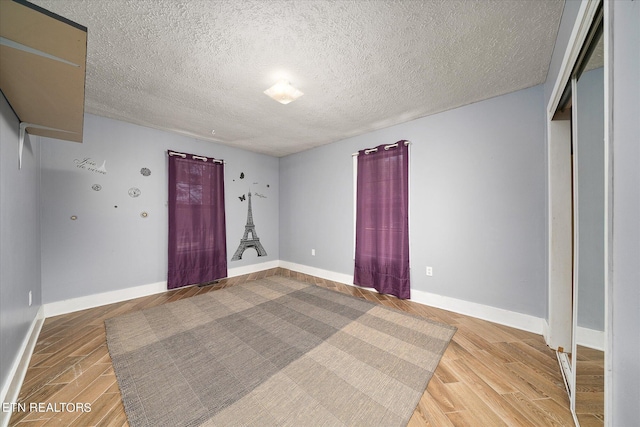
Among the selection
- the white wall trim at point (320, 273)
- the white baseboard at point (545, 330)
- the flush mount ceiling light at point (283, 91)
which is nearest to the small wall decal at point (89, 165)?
the flush mount ceiling light at point (283, 91)

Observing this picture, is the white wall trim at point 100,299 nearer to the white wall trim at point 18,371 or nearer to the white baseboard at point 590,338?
the white wall trim at point 18,371

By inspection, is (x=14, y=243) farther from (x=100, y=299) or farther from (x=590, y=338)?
(x=590, y=338)

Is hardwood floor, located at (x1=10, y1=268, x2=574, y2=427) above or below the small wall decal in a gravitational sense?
below

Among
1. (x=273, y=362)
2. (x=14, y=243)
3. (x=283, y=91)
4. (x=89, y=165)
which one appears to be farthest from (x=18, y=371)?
(x=283, y=91)

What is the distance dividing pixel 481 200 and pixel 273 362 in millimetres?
2708

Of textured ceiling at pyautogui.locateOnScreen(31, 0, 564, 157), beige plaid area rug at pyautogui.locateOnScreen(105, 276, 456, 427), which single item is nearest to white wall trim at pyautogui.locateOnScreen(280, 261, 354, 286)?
beige plaid area rug at pyautogui.locateOnScreen(105, 276, 456, 427)

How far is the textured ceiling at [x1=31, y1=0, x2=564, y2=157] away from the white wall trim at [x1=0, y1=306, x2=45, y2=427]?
7.62 ft

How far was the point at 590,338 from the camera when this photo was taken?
1028 mm

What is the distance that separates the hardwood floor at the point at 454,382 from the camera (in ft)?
4.16

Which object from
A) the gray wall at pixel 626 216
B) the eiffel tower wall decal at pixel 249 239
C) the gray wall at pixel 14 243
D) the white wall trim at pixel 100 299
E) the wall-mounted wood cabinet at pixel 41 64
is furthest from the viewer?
the eiffel tower wall decal at pixel 249 239

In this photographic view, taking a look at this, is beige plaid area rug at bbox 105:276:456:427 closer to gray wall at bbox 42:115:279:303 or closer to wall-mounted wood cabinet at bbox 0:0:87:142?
gray wall at bbox 42:115:279:303

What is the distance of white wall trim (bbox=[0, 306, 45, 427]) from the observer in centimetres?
126

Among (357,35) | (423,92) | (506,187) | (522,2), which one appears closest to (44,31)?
(357,35)

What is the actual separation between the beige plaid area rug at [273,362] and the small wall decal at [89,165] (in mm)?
1905
